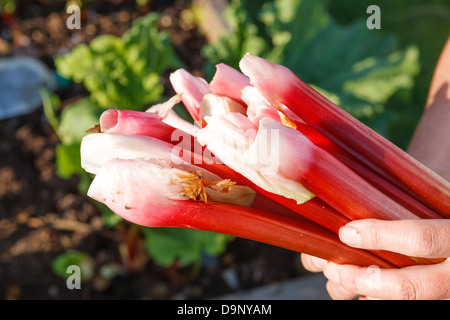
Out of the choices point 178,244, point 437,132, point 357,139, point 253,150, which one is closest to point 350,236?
point 357,139

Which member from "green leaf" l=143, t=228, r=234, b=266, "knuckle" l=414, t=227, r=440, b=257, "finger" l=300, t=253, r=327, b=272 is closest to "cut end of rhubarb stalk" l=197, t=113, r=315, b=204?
"knuckle" l=414, t=227, r=440, b=257

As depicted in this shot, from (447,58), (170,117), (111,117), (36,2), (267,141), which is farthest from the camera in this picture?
(36,2)

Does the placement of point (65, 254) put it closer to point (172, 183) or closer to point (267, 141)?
point (172, 183)

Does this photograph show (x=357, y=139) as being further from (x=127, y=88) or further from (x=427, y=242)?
(x=127, y=88)

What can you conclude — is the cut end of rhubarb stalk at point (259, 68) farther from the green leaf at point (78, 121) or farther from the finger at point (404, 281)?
the green leaf at point (78, 121)

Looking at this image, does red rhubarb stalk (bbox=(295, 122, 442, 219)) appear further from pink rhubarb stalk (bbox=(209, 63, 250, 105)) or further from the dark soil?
the dark soil

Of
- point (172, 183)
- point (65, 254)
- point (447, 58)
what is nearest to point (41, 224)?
point (65, 254)
